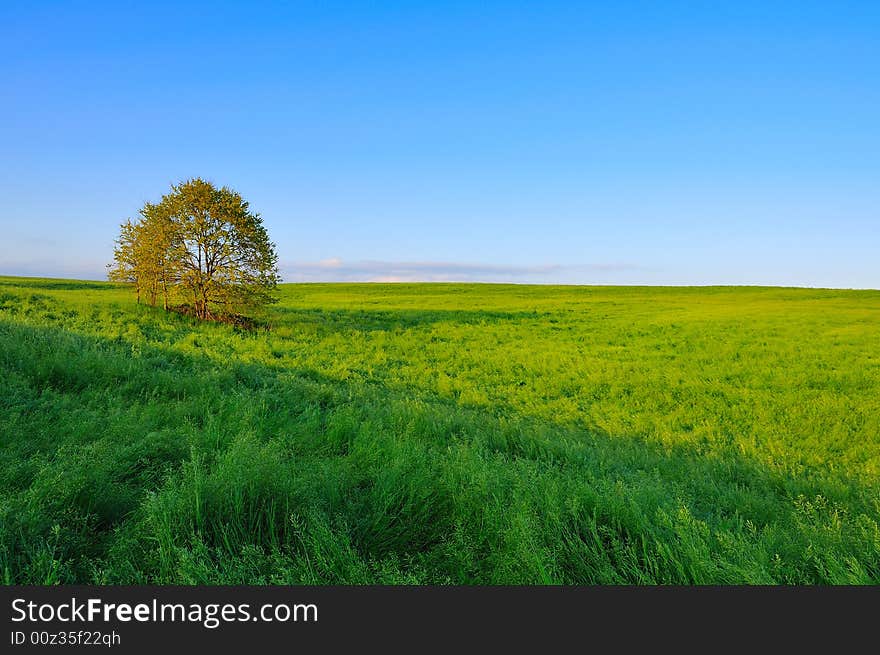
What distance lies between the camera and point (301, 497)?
11.9 feet

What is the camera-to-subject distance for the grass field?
119 inches

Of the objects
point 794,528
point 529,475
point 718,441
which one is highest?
point 529,475

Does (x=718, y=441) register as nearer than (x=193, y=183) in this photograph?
Yes

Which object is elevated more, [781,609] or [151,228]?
[151,228]

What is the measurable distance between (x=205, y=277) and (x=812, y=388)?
2381cm

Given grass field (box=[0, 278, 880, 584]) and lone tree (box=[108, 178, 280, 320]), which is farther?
lone tree (box=[108, 178, 280, 320])

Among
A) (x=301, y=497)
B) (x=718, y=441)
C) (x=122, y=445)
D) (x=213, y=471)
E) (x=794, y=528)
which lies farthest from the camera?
(x=718, y=441)

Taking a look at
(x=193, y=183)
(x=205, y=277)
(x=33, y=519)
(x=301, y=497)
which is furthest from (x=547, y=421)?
(x=193, y=183)

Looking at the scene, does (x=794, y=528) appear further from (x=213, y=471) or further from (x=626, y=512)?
(x=213, y=471)

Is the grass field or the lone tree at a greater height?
the lone tree

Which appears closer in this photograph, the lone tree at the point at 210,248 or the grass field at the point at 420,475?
the grass field at the point at 420,475

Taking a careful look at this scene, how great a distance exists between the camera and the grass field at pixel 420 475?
9.93ft

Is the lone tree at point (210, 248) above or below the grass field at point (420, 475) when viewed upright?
above

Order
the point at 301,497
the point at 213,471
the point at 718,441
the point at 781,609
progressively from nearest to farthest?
the point at 781,609, the point at 301,497, the point at 213,471, the point at 718,441
